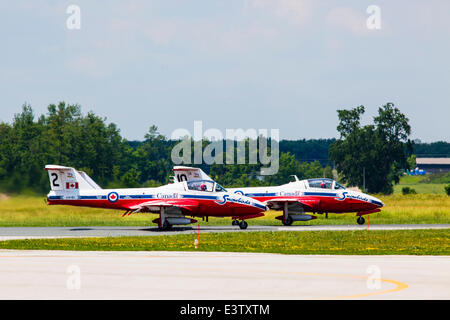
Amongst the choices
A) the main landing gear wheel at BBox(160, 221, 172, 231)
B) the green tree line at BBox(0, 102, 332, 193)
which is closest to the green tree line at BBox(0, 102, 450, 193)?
the green tree line at BBox(0, 102, 332, 193)

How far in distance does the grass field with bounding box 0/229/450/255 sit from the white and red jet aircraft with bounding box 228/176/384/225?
8264mm

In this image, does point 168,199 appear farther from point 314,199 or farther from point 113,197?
point 314,199

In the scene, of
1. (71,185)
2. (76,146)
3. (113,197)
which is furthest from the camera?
(76,146)

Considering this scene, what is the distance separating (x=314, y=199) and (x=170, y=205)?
9.30 meters

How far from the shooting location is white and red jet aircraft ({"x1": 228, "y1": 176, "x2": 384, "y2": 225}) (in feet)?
153

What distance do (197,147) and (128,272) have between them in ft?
495

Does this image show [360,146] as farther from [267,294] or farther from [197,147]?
[267,294]

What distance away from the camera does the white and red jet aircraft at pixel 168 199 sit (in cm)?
4259

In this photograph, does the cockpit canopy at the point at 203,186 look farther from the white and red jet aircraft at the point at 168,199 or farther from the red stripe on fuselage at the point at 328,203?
the red stripe on fuselage at the point at 328,203

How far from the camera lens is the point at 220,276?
66.1 ft

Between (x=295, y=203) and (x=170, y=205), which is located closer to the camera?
(x=170, y=205)

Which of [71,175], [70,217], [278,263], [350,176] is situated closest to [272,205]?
[71,175]

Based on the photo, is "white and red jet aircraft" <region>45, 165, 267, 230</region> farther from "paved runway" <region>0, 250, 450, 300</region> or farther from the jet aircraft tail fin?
"paved runway" <region>0, 250, 450, 300</region>

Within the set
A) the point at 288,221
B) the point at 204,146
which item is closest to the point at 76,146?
the point at 204,146
